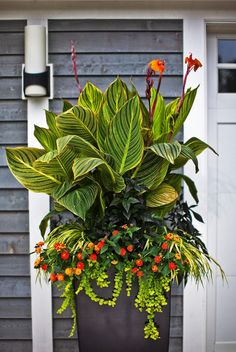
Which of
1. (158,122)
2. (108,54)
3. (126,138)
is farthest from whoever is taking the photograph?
(108,54)

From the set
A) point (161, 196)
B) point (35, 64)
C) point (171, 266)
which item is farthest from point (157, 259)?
point (35, 64)

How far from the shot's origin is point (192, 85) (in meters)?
3.25

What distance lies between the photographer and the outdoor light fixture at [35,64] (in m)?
3.17

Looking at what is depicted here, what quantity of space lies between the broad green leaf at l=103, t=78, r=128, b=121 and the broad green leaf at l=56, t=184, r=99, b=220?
0.35 meters

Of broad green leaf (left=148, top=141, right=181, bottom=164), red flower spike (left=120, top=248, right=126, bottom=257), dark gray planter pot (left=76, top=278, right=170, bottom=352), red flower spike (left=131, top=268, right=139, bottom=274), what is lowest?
dark gray planter pot (left=76, top=278, right=170, bottom=352)

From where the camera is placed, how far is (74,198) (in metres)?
2.49

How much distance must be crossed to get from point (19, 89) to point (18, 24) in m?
0.37

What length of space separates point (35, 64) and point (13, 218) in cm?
87

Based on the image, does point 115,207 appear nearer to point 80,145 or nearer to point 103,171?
point 103,171

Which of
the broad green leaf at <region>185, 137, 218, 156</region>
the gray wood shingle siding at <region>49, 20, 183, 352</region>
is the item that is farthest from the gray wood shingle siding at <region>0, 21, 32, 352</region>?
the broad green leaf at <region>185, 137, 218, 156</region>

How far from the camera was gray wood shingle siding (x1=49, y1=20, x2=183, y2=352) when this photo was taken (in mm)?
3271

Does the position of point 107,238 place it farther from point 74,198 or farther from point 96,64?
point 96,64

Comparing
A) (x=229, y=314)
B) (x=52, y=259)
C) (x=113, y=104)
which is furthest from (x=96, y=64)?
(x=229, y=314)

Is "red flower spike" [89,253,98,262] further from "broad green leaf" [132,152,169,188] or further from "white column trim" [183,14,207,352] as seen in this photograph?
"white column trim" [183,14,207,352]
